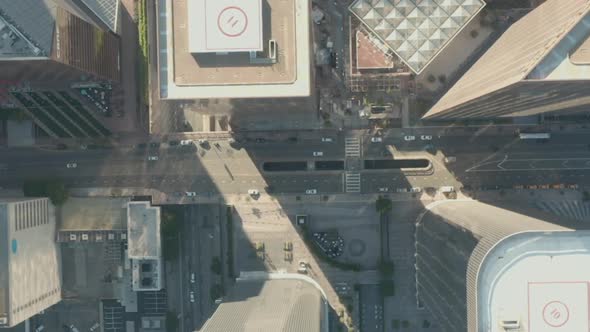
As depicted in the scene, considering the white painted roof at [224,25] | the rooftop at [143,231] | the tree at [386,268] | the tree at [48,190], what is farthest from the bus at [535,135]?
the tree at [48,190]

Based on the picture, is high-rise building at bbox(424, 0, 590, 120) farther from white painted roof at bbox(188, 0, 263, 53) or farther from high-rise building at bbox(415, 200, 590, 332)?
white painted roof at bbox(188, 0, 263, 53)

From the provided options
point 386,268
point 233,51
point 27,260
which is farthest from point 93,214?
point 386,268

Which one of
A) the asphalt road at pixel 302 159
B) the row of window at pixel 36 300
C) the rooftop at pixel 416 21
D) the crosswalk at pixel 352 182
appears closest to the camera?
the row of window at pixel 36 300

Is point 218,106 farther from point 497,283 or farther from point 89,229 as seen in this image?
point 497,283

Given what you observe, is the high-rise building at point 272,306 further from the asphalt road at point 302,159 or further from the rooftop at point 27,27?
the rooftop at point 27,27

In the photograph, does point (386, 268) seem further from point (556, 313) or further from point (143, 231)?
point (143, 231)

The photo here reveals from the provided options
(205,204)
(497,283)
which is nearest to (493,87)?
(497,283)
